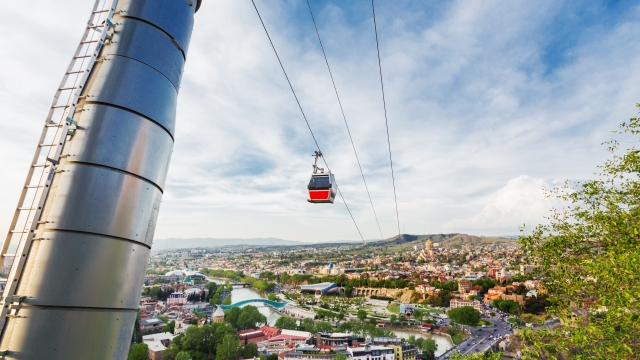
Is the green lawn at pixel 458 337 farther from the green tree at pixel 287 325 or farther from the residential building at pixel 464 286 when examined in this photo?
the residential building at pixel 464 286

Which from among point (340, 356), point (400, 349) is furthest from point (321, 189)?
point (400, 349)

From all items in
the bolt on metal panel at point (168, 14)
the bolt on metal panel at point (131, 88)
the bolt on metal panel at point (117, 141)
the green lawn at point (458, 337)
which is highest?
the bolt on metal panel at point (168, 14)

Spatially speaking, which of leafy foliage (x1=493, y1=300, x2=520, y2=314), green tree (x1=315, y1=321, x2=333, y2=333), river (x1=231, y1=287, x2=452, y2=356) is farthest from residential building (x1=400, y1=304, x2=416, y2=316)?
green tree (x1=315, y1=321, x2=333, y2=333)

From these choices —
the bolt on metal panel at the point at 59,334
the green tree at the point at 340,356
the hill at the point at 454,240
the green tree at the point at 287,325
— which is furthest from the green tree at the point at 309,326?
the hill at the point at 454,240

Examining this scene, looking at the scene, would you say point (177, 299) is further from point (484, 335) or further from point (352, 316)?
point (484, 335)

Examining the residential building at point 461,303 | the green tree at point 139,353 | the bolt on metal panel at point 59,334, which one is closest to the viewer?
the bolt on metal panel at point 59,334

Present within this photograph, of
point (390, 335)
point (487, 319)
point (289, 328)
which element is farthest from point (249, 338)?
point (487, 319)

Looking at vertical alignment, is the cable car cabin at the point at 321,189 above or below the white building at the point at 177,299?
above
